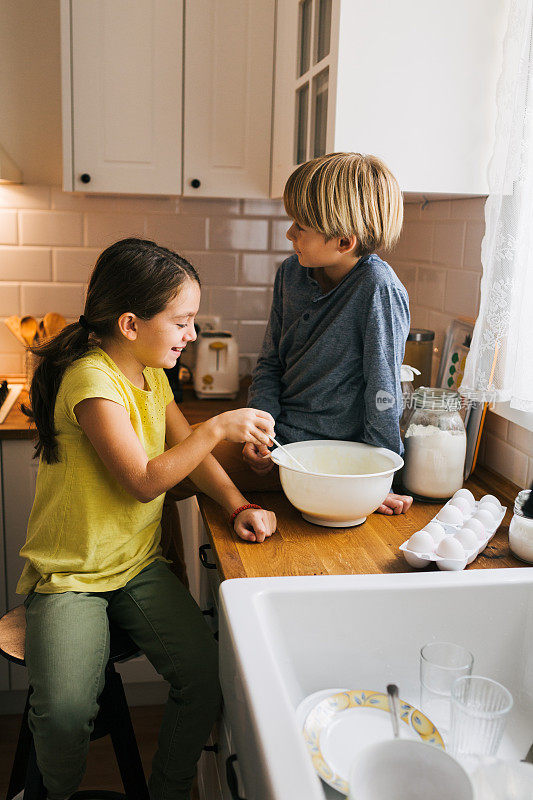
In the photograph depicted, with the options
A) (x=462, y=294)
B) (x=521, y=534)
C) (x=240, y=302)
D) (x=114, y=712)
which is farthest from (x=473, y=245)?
(x=114, y=712)

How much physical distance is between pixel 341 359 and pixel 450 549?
48 cm

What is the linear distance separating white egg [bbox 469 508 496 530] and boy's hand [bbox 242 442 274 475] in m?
0.41

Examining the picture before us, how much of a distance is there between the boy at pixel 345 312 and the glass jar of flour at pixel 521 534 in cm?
25

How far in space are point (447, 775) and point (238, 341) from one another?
2.02m

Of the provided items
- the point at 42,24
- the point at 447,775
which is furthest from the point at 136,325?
the point at 42,24

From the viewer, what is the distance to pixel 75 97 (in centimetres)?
204

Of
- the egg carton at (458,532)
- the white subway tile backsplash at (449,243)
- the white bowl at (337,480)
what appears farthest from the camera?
the white subway tile backsplash at (449,243)

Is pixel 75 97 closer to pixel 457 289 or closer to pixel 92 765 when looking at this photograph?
pixel 457 289

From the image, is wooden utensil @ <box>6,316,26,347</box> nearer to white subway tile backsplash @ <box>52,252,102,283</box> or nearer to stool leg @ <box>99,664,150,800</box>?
white subway tile backsplash @ <box>52,252,102,283</box>

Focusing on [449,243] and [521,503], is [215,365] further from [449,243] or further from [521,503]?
[521,503]

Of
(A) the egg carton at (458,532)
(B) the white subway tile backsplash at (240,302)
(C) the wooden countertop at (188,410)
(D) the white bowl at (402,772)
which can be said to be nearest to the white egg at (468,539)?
(A) the egg carton at (458,532)

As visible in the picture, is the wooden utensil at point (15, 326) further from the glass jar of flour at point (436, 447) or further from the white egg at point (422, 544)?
the white egg at point (422, 544)

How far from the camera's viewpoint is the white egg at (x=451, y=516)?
1310 mm

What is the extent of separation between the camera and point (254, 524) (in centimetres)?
133
